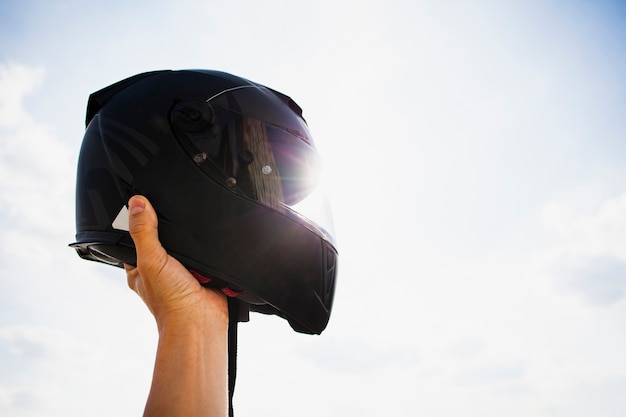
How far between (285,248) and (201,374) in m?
0.76

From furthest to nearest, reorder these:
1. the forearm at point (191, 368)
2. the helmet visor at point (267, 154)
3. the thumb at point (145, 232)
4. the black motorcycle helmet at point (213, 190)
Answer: the helmet visor at point (267, 154), the black motorcycle helmet at point (213, 190), the thumb at point (145, 232), the forearm at point (191, 368)

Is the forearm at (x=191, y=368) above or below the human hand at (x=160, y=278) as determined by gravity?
below

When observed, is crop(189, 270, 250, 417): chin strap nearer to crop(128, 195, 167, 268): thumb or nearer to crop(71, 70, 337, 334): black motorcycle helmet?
crop(71, 70, 337, 334): black motorcycle helmet

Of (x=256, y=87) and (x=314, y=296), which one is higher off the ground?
(x=256, y=87)

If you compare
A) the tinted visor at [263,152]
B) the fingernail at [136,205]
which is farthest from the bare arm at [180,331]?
the tinted visor at [263,152]

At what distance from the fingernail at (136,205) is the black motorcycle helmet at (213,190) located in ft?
0.24

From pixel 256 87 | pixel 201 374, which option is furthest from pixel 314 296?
pixel 256 87

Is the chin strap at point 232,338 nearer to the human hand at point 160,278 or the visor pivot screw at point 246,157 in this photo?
the human hand at point 160,278

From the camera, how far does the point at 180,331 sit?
7.18 ft

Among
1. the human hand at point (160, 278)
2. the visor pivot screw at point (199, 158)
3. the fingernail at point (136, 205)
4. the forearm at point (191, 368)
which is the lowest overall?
the forearm at point (191, 368)

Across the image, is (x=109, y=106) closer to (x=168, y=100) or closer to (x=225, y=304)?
(x=168, y=100)

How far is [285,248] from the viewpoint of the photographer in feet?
8.20

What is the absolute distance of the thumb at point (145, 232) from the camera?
7.38 ft

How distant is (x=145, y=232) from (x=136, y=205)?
16 centimetres
